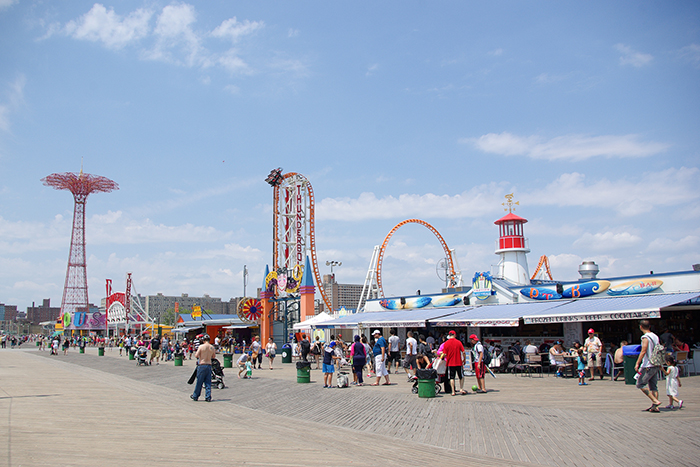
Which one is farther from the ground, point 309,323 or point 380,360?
point 309,323

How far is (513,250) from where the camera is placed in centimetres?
2861

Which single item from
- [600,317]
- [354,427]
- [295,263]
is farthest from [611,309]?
[295,263]

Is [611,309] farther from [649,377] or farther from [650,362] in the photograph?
[650,362]

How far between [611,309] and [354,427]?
1202 cm

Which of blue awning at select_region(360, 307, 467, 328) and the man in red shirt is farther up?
blue awning at select_region(360, 307, 467, 328)

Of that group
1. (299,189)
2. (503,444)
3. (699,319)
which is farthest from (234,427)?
(299,189)

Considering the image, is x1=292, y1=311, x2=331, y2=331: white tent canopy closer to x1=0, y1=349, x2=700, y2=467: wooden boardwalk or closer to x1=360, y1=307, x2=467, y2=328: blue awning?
x1=360, y1=307, x2=467, y2=328: blue awning

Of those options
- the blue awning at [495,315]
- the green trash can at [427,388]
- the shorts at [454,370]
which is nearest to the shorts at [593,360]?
the blue awning at [495,315]

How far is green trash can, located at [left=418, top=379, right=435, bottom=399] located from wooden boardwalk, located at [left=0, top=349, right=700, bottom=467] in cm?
25

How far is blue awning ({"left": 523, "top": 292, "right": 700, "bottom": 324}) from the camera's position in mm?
16578

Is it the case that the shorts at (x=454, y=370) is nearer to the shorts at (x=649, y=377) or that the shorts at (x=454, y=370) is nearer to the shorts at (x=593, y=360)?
the shorts at (x=649, y=377)

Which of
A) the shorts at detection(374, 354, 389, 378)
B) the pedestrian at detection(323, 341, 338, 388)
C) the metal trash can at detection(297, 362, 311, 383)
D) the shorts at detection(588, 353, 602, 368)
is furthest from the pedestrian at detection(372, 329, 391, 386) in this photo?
the shorts at detection(588, 353, 602, 368)

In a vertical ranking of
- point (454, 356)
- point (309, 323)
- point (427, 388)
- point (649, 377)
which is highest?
point (309, 323)

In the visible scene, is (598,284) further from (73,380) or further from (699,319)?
(73,380)
